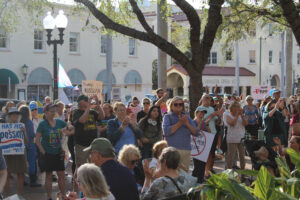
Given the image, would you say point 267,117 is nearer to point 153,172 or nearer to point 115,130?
point 115,130

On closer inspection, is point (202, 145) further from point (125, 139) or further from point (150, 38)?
point (150, 38)

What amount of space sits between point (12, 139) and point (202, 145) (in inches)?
142

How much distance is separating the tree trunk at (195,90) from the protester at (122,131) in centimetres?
177

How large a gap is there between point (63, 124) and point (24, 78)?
84.6 ft

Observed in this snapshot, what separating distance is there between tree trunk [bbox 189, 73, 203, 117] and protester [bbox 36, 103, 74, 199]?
8.91 ft

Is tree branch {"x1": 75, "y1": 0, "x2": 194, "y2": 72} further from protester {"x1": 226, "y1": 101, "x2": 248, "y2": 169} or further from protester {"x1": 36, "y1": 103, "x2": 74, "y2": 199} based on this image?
protester {"x1": 36, "y1": 103, "x2": 74, "y2": 199}

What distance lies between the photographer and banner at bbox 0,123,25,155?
770 cm

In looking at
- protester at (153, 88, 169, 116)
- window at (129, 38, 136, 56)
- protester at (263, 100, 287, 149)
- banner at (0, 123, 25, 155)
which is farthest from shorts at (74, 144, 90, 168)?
window at (129, 38, 136, 56)

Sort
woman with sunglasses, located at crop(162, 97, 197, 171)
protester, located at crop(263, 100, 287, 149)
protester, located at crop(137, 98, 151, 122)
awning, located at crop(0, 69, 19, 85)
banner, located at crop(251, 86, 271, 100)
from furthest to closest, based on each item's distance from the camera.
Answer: awning, located at crop(0, 69, 19, 85)
banner, located at crop(251, 86, 271, 100)
protester, located at crop(263, 100, 287, 149)
protester, located at crop(137, 98, 151, 122)
woman with sunglasses, located at crop(162, 97, 197, 171)

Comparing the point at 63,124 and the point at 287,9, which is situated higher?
the point at 287,9

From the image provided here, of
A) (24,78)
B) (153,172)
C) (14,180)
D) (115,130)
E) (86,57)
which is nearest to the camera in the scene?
(153,172)

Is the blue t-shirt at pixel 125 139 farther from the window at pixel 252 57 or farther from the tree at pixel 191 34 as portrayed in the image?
the window at pixel 252 57

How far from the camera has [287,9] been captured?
7.95 meters

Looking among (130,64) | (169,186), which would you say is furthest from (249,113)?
(130,64)
